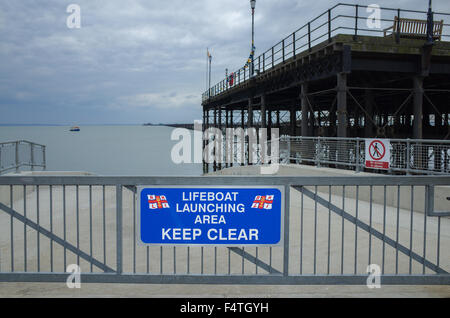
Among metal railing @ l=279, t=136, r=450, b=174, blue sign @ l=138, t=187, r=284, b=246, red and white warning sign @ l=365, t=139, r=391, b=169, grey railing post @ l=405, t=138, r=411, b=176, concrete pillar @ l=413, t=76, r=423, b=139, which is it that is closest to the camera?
blue sign @ l=138, t=187, r=284, b=246

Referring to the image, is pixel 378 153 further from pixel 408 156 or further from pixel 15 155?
pixel 15 155

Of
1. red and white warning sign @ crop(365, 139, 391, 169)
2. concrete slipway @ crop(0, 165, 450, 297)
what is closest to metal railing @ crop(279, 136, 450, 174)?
red and white warning sign @ crop(365, 139, 391, 169)

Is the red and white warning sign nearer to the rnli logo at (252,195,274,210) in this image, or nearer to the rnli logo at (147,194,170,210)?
the rnli logo at (252,195,274,210)

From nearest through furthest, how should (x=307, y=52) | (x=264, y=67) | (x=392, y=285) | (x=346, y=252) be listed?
(x=392, y=285) < (x=346, y=252) < (x=307, y=52) < (x=264, y=67)

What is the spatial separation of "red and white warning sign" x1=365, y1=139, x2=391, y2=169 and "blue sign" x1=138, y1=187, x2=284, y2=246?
27.5 feet

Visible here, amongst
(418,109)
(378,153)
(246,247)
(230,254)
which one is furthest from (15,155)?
(418,109)

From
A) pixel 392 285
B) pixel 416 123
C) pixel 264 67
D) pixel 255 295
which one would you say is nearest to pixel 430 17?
pixel 416 123

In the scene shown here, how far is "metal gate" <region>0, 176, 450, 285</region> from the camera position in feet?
13.9

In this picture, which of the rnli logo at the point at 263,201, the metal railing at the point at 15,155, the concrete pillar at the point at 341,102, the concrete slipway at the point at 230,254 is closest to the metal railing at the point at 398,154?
the concrete slipway at the point at 230,254

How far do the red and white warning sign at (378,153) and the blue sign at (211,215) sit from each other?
8.39 metres

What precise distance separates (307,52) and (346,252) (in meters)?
14.2

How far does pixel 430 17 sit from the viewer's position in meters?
16.5

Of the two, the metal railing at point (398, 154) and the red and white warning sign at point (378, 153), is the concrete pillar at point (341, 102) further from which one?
the red and white warning sign at point (378, 153)
